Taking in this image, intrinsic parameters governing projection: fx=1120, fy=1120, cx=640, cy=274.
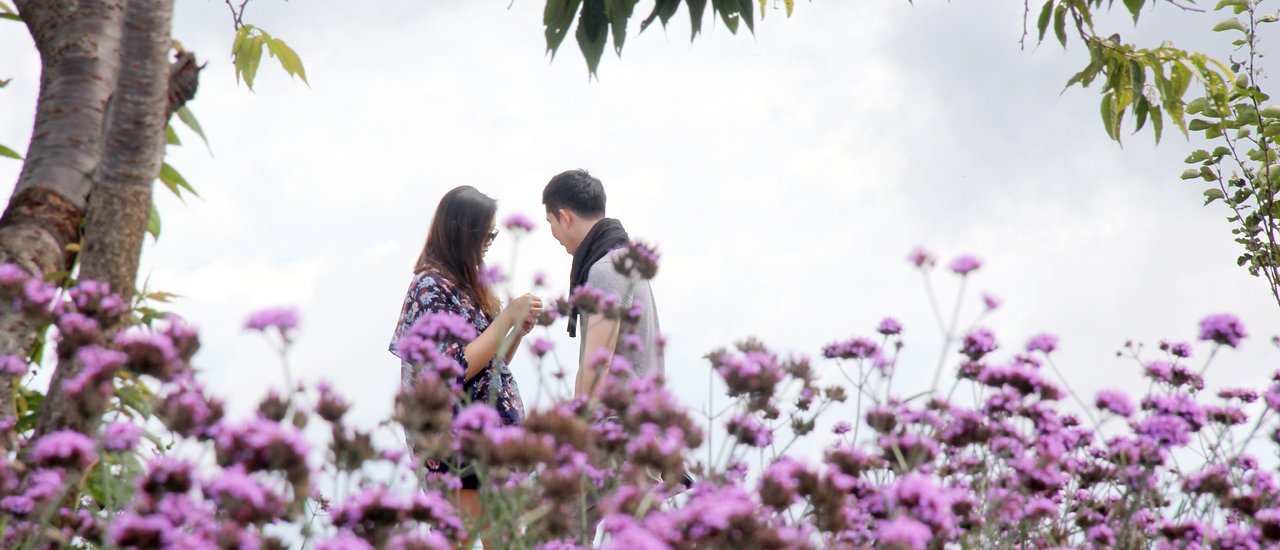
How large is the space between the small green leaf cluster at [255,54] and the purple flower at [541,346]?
5.64 ft

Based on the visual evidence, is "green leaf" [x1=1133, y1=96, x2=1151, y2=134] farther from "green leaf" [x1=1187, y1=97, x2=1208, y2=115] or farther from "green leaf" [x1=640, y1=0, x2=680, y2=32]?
"green leaf" [x1=640, y1=0, x2=680, y2=32]

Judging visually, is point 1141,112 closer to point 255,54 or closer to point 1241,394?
point 1241,394

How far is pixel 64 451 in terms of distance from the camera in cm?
201

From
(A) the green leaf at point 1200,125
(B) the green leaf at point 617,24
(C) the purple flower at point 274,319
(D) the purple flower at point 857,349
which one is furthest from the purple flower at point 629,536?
(A) the green leaf at point 1200,125

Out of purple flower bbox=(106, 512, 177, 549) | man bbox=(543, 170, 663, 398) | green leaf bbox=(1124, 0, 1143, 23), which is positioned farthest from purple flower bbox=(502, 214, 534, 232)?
green leaf bbox=(1124, 0, 1143, 23)

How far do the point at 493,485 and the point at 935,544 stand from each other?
97 centimetres

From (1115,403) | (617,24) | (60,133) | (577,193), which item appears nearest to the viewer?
(1115,403)

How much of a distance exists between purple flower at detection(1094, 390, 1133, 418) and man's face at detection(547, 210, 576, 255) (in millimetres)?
2286

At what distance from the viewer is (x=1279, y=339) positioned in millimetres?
4461

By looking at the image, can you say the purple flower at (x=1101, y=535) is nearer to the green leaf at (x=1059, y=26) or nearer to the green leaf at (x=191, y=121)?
the green leaf at (x=1059, y=26)

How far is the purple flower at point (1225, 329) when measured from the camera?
314 cm

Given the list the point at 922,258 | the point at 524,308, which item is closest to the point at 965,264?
the point at 922,258

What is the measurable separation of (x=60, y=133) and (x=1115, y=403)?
10.7 ft

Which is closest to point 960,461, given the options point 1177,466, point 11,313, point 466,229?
point 1177,466
